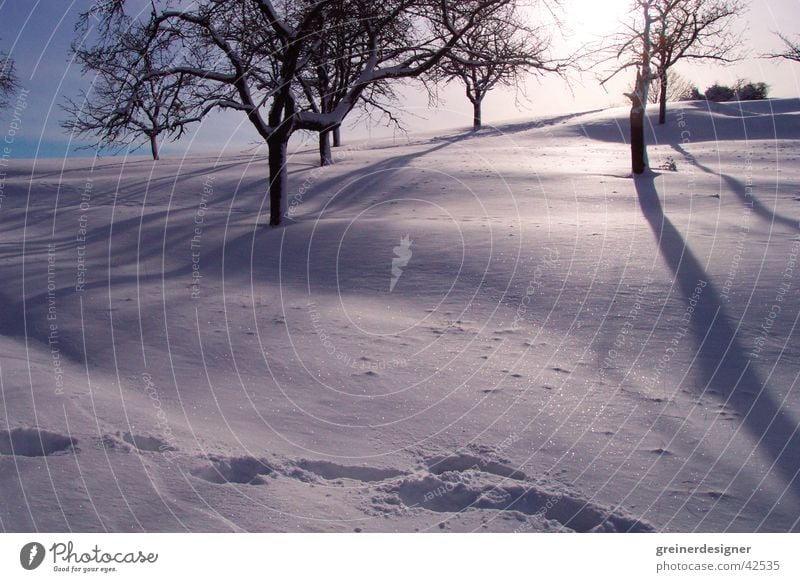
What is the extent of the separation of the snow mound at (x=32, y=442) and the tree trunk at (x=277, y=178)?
7998 millimetres

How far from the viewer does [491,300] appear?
782 cm

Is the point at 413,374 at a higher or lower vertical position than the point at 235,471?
higher

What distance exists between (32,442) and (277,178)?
895 cm

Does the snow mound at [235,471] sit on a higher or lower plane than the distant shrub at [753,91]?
lower

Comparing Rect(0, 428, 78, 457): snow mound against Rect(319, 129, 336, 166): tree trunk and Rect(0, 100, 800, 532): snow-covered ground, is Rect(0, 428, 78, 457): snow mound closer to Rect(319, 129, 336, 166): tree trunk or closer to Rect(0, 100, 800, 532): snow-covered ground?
Rect(0, 100, 800, 532): snow-covered ground

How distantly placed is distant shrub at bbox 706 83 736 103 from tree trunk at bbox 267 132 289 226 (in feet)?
160

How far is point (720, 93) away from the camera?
54438mm

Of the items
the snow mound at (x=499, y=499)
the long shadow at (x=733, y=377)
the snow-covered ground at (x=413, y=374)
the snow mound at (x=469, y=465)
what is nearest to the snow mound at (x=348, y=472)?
the snow-covered ground at (x=413, y=374)

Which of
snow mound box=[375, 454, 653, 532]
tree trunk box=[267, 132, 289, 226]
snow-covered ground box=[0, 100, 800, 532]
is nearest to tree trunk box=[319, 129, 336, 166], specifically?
tree trunk box=[267, 132, 289, 226]

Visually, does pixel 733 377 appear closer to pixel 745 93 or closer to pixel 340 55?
pixel 340 55

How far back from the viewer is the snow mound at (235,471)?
4129 millimetres

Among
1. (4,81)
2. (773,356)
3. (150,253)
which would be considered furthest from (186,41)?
(4,81)

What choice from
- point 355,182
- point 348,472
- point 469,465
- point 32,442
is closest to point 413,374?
point 469,465

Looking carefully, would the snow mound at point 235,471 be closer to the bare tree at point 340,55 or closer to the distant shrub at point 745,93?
the bare tree at point 340,55
